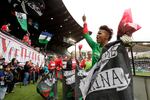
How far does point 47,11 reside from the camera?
30297 mm

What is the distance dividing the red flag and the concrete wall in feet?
6.43

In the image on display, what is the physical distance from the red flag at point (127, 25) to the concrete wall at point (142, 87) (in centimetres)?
196

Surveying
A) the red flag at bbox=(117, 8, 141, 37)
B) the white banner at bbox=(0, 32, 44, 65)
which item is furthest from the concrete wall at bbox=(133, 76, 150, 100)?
the white banner at bbox=(0, 32, 44, 65)

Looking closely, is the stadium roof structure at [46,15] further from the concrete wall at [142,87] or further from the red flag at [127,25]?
the red flag at [127,25]

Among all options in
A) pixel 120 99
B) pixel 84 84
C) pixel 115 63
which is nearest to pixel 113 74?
pixel 115 63

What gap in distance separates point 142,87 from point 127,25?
2149 mm

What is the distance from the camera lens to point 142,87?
154 inches

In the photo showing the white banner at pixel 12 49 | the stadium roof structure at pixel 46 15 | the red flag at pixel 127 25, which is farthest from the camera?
the stadium roof structure at pixel 46 15

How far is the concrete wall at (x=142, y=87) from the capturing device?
12.4 ft

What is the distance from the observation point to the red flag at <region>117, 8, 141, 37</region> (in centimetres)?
206

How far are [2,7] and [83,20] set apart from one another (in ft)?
61.4

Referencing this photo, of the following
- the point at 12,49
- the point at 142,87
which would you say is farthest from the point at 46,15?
the point at 142,87

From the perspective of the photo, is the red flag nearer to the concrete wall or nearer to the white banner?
the concrete wall

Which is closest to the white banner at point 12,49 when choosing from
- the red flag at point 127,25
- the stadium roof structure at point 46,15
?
the stadium roof structure at point 46,15
